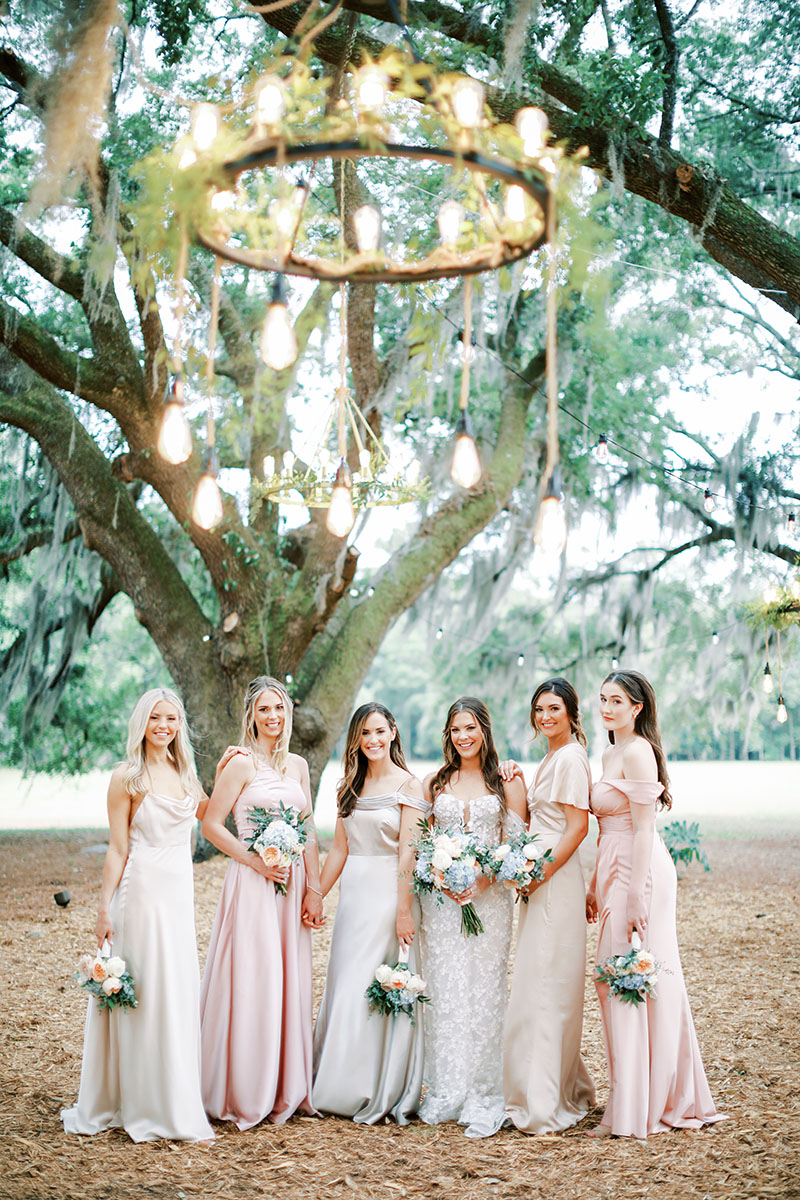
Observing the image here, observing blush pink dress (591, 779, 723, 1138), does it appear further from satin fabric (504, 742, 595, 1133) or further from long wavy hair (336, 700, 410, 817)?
long wavy hair (336, 700, 410, 817)

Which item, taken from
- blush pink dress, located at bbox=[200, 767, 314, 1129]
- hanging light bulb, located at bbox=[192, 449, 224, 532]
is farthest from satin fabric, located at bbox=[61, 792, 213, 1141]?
hanging light bulb, located at bbox=[192, 449, 224, 532]

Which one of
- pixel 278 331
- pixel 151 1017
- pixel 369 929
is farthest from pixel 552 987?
pixel 278 331

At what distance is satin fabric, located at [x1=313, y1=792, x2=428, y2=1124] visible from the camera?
4211 mm

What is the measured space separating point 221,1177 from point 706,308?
37.9 feet

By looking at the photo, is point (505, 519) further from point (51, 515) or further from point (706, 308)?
point (51, 515)

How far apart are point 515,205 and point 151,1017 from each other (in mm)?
3056

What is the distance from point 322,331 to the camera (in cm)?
1084

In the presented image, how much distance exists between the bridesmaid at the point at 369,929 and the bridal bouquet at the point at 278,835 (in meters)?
0.23

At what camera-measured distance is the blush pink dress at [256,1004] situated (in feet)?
13.6

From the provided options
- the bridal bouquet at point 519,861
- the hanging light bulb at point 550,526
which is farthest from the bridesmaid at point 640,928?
the hanging light bulb at point 550,526

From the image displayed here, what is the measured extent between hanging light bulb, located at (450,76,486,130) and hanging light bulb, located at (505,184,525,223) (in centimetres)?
25

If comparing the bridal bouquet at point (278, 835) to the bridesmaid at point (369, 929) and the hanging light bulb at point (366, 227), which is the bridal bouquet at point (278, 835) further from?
the hanging light bulb at point (366, 227)

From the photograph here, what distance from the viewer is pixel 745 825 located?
65.4 ft

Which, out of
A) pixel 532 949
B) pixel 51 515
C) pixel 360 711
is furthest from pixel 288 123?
pixel 51 515
